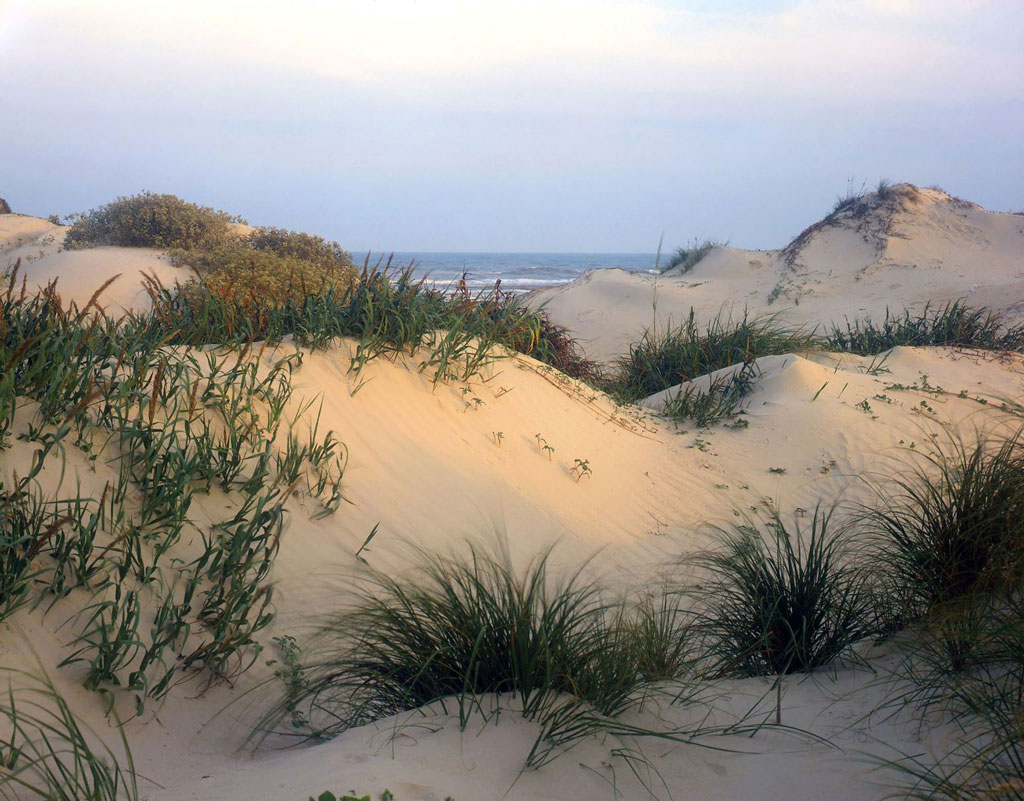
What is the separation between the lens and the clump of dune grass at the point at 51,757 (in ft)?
6.31

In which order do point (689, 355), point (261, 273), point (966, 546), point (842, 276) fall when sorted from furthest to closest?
point (842, 276)
point (689, 355)
point (261, 273)
point (966, 546)

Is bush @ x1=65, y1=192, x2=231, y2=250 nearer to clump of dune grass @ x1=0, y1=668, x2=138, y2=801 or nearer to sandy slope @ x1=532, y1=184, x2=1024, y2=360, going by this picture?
sandy slope @ x1=532, y1=184, x2=1024, y2=360

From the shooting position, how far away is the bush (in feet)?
47.5

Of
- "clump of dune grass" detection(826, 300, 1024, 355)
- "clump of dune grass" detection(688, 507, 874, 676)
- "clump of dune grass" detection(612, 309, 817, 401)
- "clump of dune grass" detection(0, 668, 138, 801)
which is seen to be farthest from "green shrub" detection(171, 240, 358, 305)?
"clump of dune grass" detection(826, 300, 1024, 355)

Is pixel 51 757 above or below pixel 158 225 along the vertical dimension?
below

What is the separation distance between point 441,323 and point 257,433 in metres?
2.60

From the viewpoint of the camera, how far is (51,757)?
2365mm

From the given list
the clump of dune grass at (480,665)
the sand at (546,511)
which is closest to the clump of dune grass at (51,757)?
the sand at (546,511)

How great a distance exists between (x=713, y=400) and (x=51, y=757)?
6.96 meters

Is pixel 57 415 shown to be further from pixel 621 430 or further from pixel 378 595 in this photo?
pixel 621 430

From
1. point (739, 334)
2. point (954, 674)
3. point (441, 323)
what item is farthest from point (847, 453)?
point (954, 674)

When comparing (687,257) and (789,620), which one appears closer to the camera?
(789,620)

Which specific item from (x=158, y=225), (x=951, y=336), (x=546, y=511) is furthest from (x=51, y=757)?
(x=158, y=225)

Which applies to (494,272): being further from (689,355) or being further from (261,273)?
(261,273)
